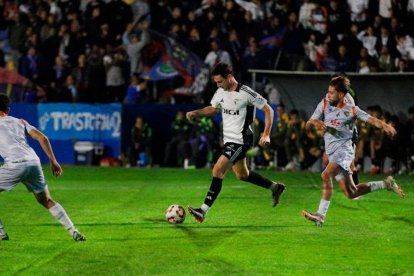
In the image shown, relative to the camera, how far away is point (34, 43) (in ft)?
95.9

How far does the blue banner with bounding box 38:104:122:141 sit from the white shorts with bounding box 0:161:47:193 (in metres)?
15.3

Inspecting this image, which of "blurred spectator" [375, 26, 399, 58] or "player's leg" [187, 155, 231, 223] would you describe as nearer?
"player's leg" [187, 155, 231, 223]

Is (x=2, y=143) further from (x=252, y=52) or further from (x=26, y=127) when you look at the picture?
(x=252, y=52)

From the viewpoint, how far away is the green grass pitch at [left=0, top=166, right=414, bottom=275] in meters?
10.1

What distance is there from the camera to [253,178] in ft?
47.7

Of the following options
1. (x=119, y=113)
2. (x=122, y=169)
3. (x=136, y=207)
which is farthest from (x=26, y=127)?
(x=119, y=113)

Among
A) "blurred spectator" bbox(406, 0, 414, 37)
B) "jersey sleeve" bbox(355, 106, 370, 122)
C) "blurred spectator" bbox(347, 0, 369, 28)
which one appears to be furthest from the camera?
"blurred spectator" bbox(347, 0, 369, 28)

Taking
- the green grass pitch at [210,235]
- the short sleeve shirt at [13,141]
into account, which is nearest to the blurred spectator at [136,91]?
the green grass pitch at [210,235]

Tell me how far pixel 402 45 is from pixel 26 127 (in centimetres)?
1509

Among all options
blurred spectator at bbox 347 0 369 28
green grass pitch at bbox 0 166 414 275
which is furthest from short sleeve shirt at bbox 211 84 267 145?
blurred spectator at bbox 347 0 369 28

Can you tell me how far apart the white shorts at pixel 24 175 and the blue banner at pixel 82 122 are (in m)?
15.3

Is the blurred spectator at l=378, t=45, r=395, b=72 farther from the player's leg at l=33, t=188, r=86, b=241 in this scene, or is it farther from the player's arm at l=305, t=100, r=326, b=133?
the player's leg at l=33, t=188, r=86, b=241

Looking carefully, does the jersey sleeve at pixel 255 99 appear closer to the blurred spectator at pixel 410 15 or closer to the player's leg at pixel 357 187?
the player's leg at pixel 357 187

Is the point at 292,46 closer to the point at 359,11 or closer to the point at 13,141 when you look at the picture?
the point at 359,11
